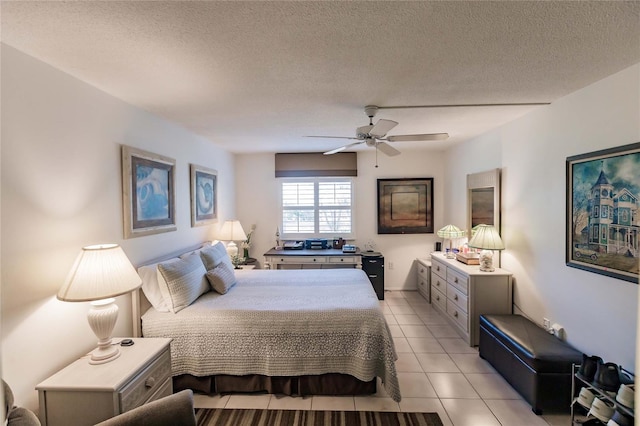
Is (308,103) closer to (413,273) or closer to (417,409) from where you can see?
(417,409)

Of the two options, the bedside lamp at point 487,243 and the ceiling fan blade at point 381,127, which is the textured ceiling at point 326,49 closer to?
the ceiling fan blade at point 381,127

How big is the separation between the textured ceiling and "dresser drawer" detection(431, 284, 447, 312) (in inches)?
97.7

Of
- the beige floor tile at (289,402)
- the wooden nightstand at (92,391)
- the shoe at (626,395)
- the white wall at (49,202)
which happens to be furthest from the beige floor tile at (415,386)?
the white wall at (49,202)

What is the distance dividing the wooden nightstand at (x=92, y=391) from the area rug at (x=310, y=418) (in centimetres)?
60

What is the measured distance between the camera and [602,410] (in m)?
1.85

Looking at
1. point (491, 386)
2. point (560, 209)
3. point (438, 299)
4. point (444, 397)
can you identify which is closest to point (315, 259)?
point (438, 299)

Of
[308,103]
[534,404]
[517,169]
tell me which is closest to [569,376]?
[534,404]

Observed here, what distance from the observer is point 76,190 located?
6.79 ft

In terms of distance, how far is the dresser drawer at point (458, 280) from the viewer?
11.0 feet

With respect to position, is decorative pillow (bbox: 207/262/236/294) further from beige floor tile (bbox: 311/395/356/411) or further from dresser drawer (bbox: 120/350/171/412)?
beige floor tile (bbox: 311/395/356/411)

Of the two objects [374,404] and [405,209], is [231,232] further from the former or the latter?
[405,209]

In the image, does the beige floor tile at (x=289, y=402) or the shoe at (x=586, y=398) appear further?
the beige floor tile at (x=289, y=402)

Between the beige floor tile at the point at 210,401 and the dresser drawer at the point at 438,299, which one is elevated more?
the dresser drawer at the point at 438,299

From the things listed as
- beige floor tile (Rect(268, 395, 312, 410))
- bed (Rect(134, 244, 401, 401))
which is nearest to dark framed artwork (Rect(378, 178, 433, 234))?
bed (Rect(134, 244, 401, 401))
